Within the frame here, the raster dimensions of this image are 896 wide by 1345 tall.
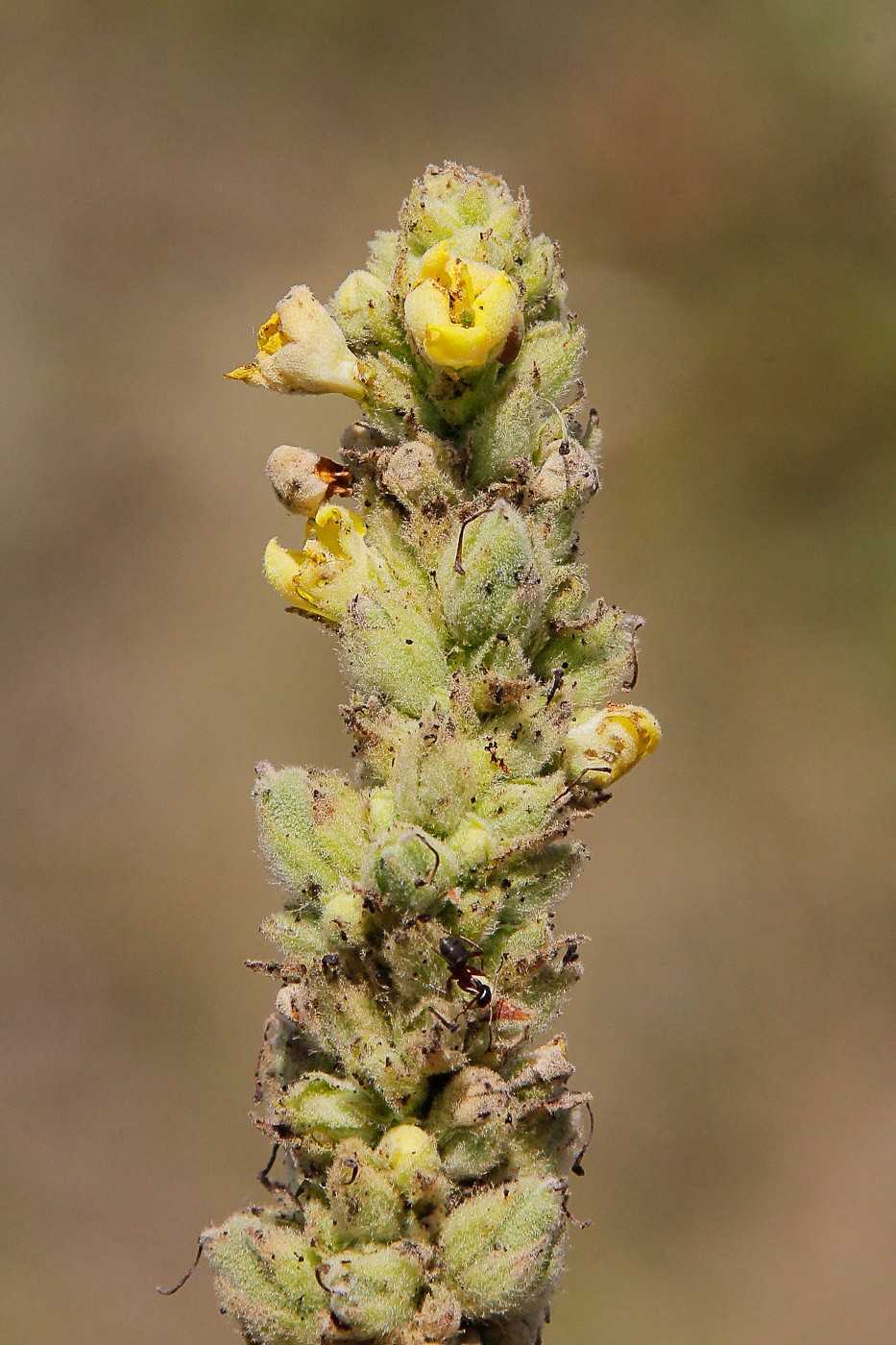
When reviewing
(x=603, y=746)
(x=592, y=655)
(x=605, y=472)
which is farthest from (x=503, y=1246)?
(x=605, y=472)

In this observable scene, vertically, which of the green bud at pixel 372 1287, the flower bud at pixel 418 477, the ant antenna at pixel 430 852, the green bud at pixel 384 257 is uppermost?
the green bud at pixel 384 257

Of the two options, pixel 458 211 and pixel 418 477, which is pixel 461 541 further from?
pixel 458 211

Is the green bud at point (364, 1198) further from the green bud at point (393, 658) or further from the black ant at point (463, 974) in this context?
the green bud at point (393, 658)

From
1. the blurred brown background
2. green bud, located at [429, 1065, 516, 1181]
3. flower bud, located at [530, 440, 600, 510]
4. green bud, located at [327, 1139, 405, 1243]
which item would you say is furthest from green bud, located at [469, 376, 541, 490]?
Answer: the blurred brown background

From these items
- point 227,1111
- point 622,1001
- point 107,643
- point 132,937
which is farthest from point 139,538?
point 622,1001

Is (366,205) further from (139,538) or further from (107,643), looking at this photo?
(107,643)

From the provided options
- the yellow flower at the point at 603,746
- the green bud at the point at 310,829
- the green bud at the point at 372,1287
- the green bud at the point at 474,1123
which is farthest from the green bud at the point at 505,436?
the green bud at the point at 372,1287
